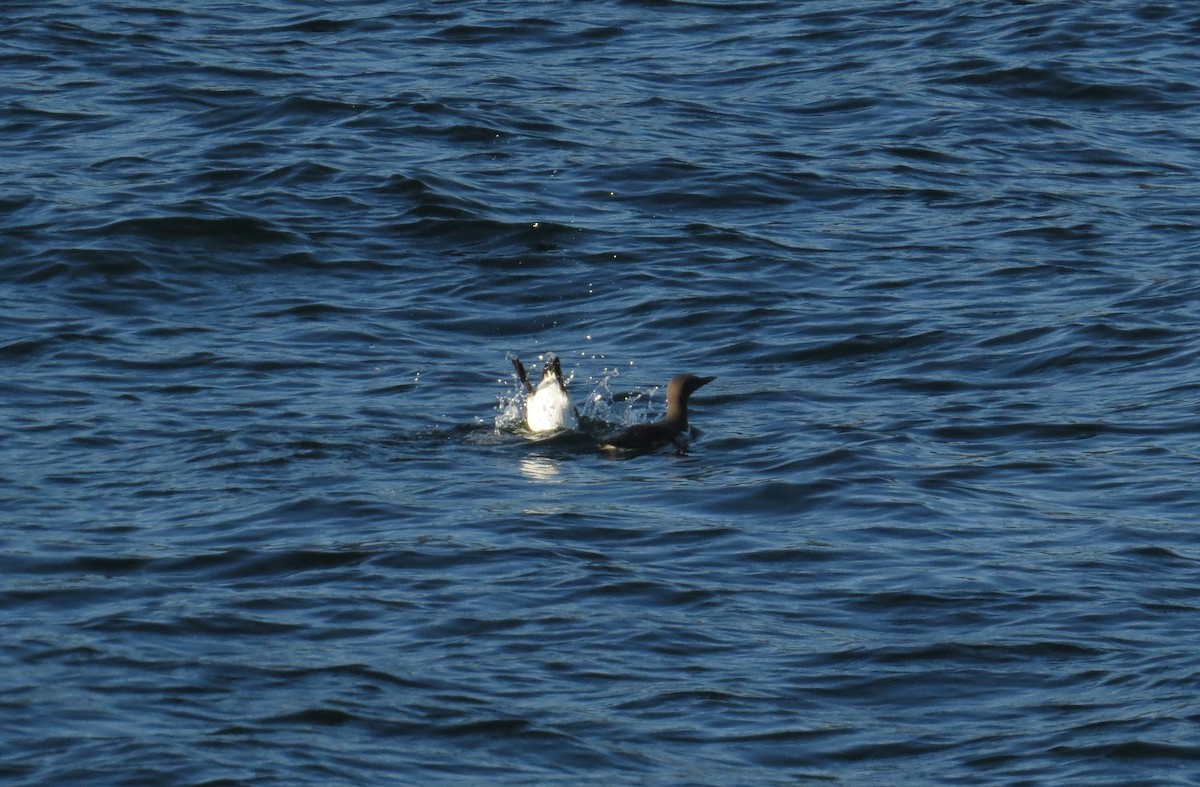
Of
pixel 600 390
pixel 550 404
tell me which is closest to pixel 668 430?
pixel 550 404

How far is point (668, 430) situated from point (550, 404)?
682 millimetres

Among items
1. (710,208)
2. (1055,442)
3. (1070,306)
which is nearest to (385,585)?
(1055,442)

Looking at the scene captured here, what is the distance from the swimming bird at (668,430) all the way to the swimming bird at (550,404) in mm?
273

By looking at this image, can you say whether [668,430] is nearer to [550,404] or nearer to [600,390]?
[550,404]

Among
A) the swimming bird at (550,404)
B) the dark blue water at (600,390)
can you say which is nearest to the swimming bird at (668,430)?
the dark blue water at (600,390)

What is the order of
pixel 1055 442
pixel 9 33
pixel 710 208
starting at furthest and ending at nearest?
pixel 9 33 → pixel 710 208 → pixel 1055 442

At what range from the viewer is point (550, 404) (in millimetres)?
11328

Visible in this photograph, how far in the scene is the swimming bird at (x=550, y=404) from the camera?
11.3 metres

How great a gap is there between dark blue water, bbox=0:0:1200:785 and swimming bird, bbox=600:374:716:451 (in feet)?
0.42

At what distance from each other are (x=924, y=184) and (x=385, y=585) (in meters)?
8.82

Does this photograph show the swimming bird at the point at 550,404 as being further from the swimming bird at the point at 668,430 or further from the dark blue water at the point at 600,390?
the swimming bird at the point at 668,430

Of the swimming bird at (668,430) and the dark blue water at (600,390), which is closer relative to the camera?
the dark blue water at (600,390)

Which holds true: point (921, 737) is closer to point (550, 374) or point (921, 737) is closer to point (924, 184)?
point (550, 374)

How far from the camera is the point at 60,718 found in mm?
7000
